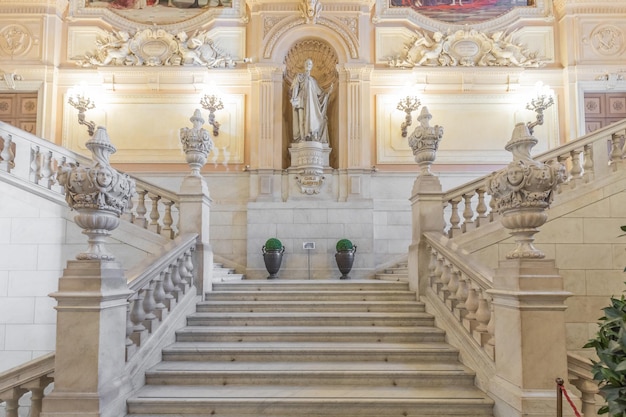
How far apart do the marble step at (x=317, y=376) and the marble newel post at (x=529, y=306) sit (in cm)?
62

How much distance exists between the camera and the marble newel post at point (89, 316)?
3432mm

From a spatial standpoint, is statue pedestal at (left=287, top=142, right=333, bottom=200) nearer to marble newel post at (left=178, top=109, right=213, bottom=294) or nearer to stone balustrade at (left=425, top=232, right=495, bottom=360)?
marble newel post at (left=178, top=109, right=213, bottom=294)

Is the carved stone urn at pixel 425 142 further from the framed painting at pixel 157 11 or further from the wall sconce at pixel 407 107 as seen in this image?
the framed painting at pixel 157 11

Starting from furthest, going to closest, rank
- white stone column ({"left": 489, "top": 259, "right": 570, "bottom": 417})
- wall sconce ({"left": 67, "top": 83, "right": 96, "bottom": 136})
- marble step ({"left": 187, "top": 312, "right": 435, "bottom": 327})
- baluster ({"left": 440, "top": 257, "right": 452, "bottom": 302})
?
wall sconce ({"left": 67, "top": 83, "right": 96, "bottom": 136}), marble step ({"left": 187, "top": 312, "right": 435, "bottom": 327}), baluster ({"left": 440, "top": 257, "right": 452, "bottom": 302}), white stone column ({"left": 489, "top": 259, "right": 570, "bottom": 417})

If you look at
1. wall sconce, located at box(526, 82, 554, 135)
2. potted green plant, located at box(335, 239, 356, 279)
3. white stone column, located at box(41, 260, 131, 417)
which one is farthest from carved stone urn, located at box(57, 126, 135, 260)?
wall sconce, located at box(526, 82, 554, 135)

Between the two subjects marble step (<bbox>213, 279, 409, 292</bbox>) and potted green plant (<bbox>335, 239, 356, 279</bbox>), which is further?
potted green plant (<bbox>335, 239, 356, 279</bbox>)

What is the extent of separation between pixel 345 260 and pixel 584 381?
179 inches

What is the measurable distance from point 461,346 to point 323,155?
5.06m

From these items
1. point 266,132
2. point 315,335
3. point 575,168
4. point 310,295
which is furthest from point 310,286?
point 266,132

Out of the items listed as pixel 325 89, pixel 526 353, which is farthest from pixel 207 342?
pixel 325 89

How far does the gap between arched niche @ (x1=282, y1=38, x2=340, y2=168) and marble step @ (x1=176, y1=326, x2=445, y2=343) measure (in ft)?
15.3

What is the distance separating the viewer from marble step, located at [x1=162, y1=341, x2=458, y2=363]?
448cm

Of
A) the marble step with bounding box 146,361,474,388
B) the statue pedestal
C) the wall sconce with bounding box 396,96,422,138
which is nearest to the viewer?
the marble step with bounding box 146,361,474,388

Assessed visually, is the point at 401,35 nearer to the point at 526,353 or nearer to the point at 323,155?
the point at 323,155
